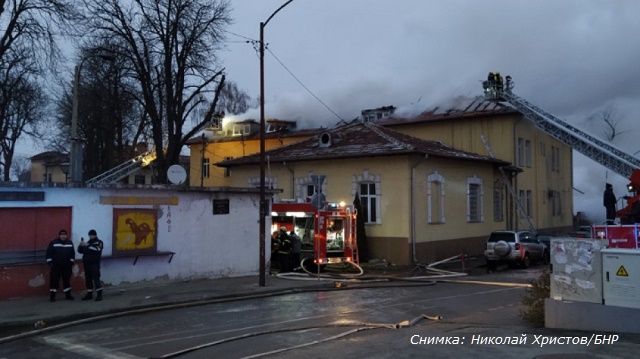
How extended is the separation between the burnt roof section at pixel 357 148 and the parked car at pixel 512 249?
4547 millimetres

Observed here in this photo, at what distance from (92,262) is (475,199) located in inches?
839

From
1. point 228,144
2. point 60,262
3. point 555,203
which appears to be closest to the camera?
point 60,262

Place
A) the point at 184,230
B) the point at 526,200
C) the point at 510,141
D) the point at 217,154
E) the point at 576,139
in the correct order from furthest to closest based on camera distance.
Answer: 1. the point at 217,154
2. the point at 526,200
3. the point at 510,141
4. the point at 576,139
5. the point at 184,230

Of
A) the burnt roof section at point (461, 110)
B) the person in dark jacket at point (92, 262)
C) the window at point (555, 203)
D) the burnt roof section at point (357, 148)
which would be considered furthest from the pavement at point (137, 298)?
the window at point (555, 203)

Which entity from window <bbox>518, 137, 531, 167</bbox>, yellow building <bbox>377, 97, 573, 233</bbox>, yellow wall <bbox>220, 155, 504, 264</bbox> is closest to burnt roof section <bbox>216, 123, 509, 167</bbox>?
yellow wall <bbox>220, 155, 504, 264</bbox>

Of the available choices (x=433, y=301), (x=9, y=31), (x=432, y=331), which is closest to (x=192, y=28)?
(x=9, y=31)

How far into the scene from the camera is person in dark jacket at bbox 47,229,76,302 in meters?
13.8

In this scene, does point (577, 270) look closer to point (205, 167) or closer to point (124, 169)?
point (124, 169)

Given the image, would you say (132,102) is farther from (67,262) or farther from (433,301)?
(433,301)

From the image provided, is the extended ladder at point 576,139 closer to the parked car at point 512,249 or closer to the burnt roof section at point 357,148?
the burnt roof section at point 357,148

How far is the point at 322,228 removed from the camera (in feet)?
69.9

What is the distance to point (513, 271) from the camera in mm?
23266

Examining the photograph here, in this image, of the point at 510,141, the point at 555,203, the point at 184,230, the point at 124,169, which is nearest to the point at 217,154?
the point at 124,169

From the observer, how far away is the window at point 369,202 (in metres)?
26.6
